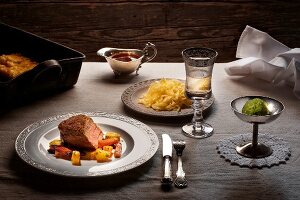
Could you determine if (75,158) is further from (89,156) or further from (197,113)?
(197,113)

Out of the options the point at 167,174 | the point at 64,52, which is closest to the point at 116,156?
the point at 167,174

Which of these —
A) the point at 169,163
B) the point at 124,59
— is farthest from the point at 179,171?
the point at 124,59

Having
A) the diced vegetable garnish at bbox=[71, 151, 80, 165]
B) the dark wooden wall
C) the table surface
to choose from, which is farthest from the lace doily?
the dark wooden wall

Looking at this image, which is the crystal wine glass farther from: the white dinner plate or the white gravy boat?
the white gravy boat

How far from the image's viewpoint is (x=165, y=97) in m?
1.75

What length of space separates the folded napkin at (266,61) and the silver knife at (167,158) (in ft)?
1.87

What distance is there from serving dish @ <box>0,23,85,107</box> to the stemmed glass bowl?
592mm

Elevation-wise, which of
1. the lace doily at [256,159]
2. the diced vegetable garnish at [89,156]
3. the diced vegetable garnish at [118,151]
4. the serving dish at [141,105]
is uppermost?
the diced vegetable garnish at [89,156]

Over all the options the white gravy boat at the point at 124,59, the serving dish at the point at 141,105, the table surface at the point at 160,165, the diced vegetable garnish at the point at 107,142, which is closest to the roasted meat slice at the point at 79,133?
the diced vegetable garnish at the point at 107,142

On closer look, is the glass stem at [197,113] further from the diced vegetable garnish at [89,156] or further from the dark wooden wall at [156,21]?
the dark wooden wall at [156,21]

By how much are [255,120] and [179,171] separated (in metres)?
0.24

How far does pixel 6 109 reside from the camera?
1.78 metres

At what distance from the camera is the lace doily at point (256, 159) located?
4.73 ft

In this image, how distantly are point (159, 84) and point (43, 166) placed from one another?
0.57m
